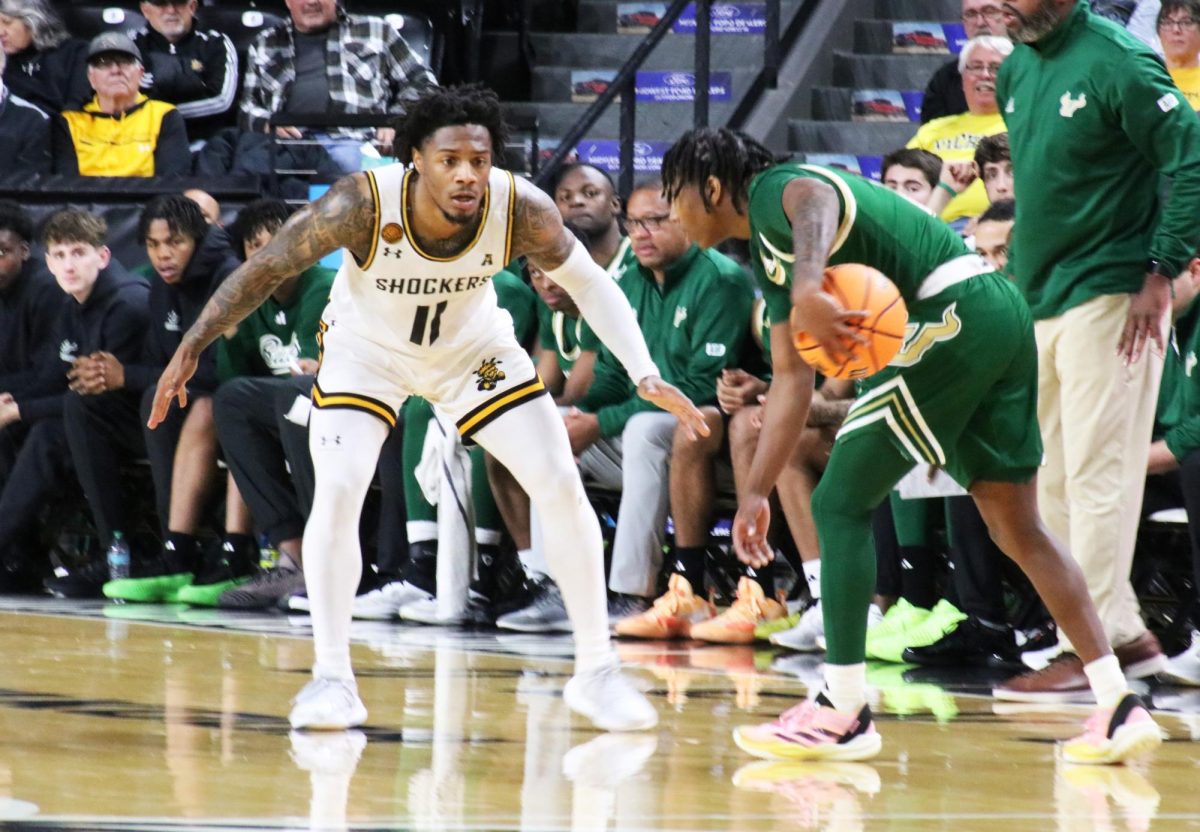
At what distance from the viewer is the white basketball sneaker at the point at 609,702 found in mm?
4832

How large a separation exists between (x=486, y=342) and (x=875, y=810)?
189 centimetres

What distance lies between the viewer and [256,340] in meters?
8.45

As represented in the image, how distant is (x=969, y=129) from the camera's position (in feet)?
26.2

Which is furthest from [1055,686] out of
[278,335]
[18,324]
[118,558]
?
[18,324]

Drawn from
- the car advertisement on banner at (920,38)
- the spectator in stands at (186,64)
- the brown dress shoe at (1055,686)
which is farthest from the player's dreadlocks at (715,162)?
the spectator in stands at (186,64)

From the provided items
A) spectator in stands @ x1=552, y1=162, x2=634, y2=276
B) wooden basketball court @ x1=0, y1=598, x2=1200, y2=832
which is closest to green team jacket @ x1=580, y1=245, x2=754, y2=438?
spectator in stands @ x1=552, y1=162, x2=634, y2=276

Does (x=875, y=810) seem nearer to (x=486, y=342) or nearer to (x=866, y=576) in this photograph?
(x=866, y=576)

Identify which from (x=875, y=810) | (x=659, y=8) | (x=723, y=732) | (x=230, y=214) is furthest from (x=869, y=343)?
(x=659, y=8)

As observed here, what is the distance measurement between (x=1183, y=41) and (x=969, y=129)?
0.94 meters

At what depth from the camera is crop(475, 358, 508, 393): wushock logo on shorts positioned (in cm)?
507

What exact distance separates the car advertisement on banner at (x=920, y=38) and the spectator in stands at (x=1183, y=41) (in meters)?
2.61

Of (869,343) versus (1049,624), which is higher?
(869,343)

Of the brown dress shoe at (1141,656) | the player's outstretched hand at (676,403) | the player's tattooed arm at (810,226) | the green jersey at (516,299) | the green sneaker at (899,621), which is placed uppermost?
the player's tattooed arm at (810,226)

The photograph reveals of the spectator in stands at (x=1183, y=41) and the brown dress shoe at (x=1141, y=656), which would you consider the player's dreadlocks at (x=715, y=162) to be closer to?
the brown dress shoe at (x=1141, y=656)
